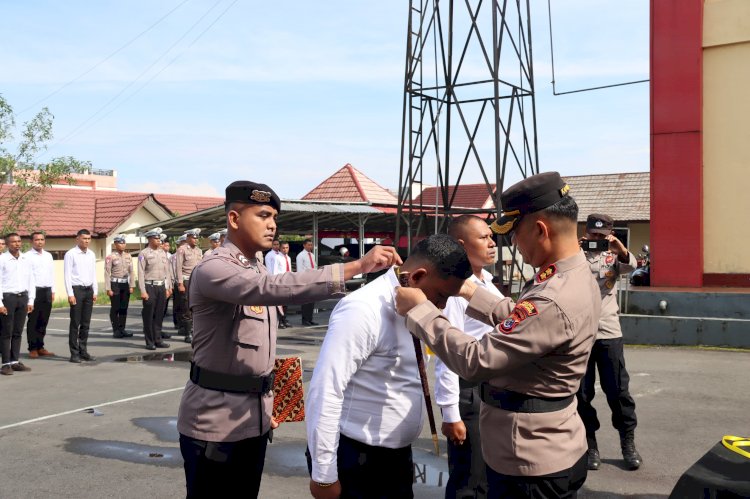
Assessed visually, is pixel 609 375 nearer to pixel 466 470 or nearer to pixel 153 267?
pixel 466 470

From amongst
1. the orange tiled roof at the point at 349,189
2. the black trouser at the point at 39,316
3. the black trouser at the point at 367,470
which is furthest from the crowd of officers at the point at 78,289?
the orange tiled roof at the point at 349,189

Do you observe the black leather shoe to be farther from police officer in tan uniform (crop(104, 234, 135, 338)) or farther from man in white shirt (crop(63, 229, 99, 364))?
police officer in tan uniform (crop(104, 234, 135, 338))

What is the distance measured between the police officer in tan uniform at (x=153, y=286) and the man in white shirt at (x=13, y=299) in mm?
2175

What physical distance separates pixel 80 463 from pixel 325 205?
13953 millimetres

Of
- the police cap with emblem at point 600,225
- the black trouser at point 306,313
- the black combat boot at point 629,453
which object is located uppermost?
the police cap with emblem at point 600,225

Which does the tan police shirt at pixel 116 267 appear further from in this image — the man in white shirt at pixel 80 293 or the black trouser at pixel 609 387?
the black trouser at pixel 609 387

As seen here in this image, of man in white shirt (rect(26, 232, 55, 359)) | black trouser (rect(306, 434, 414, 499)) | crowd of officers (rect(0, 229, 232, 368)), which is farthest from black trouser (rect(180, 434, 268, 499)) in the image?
man in white shirt (rect(26, 232, 55, 359))

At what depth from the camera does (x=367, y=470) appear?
2.94 meters

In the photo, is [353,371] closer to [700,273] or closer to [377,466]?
[377,466]

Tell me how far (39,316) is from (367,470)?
404 inches

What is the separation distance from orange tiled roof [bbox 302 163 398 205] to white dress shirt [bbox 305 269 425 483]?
2691 cm

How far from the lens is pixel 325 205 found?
19.6 metres

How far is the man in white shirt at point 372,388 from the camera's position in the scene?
9.18 ft

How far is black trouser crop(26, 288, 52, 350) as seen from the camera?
11679 millimetres
